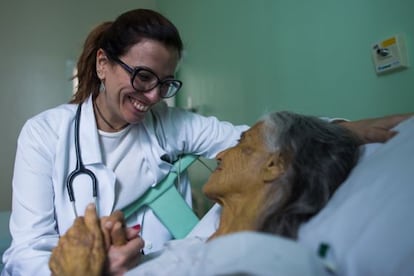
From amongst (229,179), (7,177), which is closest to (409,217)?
(229,179)

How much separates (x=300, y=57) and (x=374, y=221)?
92 centimetres

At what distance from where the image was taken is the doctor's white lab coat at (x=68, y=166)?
3.51ft

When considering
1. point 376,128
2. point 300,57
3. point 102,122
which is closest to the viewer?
point 376,128

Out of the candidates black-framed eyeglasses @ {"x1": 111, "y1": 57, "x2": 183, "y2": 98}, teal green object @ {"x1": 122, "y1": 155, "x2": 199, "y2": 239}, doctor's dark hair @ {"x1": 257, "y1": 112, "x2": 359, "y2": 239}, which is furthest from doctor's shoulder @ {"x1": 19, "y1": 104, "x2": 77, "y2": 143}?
doctor's dark hair @ {"x1": 257, "y1": 112, "x2": 359, "y2": 239}

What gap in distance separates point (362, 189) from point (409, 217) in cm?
11

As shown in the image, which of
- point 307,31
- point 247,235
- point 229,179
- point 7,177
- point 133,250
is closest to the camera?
point 247,235

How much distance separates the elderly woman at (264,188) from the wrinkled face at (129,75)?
34 centimetres

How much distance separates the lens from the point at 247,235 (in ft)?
2.00

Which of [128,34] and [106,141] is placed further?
[106,141]

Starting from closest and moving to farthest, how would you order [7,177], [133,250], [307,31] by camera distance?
[133,250] < [307,31] < [7,177]

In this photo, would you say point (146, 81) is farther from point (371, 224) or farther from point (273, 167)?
point (371, 224)

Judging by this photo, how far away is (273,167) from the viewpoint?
37.2 inches

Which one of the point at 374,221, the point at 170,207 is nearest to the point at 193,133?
the point at 170,207

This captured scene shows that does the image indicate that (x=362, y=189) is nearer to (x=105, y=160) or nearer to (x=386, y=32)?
(x=386, y=32)
